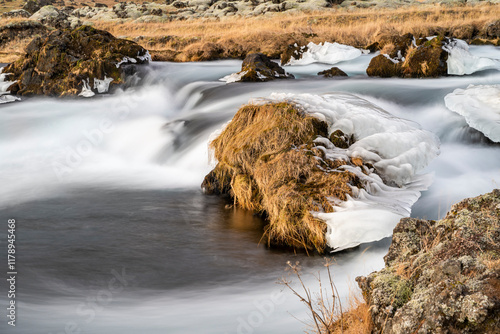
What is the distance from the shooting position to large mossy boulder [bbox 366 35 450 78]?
15242 millimetres

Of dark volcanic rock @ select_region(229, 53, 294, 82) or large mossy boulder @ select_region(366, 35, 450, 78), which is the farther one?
dark volcanic rock @ select_region(229, 53, 294, 82)

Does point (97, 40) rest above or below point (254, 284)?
above

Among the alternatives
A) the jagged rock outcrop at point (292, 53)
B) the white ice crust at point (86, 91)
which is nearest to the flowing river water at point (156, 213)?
the white ice crust at point (86, 91)

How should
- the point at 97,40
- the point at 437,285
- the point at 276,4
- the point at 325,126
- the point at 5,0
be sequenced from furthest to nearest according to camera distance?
the point at 5,0, the point at 276,4, the point at 97,40, the point at 325,126, the point at 437,285

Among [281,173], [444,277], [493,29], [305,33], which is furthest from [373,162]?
[305,33]

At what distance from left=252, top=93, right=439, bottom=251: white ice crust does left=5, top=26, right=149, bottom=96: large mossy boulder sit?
36.2 feet

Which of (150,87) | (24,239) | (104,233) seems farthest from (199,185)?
(150,87)

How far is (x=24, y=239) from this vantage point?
25.1 feet

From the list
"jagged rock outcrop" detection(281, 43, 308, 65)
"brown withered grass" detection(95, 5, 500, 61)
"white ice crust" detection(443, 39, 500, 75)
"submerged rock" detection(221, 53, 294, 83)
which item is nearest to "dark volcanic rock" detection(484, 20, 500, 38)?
"brown withered grass" detection(95, 5, 500, 61)

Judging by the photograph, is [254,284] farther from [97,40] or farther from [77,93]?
[97,40]

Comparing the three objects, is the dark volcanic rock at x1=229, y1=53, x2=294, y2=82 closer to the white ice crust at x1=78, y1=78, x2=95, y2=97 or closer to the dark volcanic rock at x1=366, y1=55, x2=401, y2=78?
the dark volcanic rock at x1=366, y1=55, x2=401, y2=78

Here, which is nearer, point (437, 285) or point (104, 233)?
point (437, 285)

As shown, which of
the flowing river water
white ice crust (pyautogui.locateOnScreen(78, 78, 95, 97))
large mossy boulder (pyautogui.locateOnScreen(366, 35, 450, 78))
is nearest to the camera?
the flowing river water

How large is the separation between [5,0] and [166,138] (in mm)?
75593
